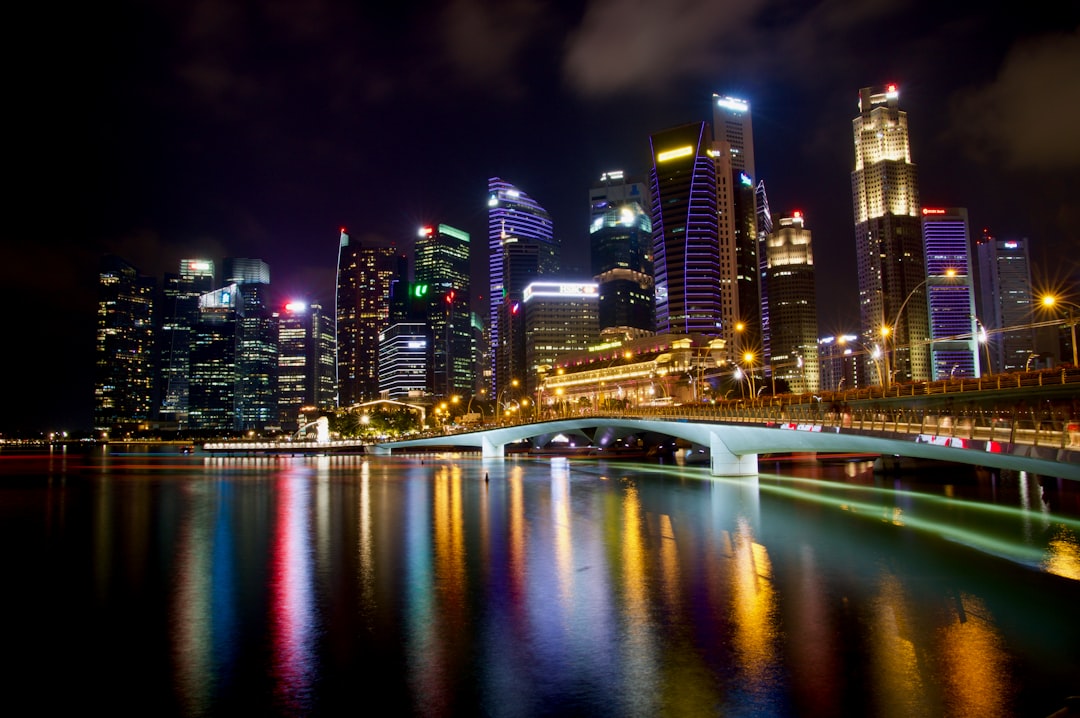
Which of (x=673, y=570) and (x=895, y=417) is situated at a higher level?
(x=895, y=417)

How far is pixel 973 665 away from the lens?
640 inches

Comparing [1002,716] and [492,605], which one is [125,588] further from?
[1002,716]

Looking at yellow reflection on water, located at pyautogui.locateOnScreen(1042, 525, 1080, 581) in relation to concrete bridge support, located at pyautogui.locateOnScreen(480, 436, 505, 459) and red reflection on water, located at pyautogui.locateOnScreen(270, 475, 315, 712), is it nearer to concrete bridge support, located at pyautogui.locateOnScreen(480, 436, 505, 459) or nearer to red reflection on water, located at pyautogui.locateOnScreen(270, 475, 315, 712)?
red reflection on water, located at pyautogui.locateOnScreen(270, 475, 315, 712)

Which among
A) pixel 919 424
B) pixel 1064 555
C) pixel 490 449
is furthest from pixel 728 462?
pixel 490 449

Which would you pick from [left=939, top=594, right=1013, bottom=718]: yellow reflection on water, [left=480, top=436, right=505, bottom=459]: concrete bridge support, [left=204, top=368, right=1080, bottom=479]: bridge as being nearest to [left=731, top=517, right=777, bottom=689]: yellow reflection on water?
[left=939, top=594, right=1013, bottom=718]: yellow reflection on water

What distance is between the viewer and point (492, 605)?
22562 millimetres

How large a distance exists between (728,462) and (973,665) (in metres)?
52.4

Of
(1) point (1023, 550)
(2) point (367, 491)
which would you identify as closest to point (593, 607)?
(1) point (1023, 550)

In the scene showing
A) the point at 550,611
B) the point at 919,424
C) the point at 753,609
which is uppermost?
the point at 919,424

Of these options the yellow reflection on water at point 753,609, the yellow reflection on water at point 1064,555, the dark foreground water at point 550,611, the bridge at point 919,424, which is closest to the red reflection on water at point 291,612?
the dark foreground water at point 550,611

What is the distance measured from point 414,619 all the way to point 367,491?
42.1 m

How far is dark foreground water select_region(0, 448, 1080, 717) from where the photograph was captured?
15.0 m

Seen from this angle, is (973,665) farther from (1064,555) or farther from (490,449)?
(490,449)

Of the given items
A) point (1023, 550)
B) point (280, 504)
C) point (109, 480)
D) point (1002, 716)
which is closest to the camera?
point (1002, 716)
